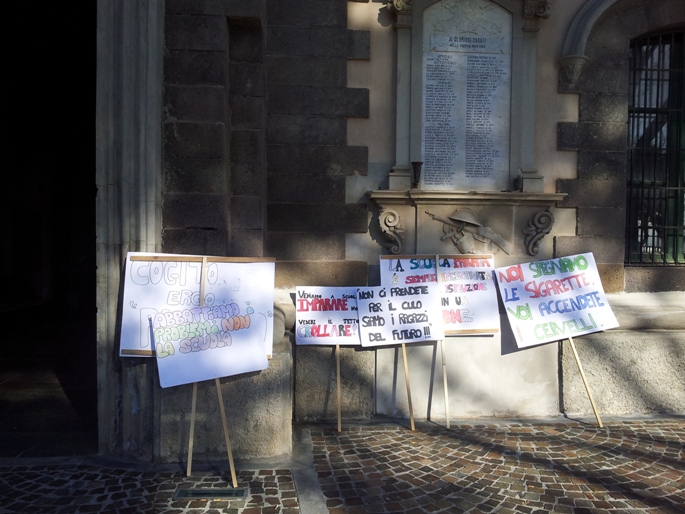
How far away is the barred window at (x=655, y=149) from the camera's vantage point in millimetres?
5613

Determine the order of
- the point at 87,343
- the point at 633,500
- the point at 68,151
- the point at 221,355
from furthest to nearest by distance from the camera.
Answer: the point at 68,151, the point at 87,343, the point at 221,355, the point at 633,500

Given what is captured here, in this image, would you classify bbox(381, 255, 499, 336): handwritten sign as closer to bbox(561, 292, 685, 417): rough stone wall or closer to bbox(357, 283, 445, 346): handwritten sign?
bbox(357, 283, 445, 346): handwritten sign

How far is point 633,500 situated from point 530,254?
7.99 ft

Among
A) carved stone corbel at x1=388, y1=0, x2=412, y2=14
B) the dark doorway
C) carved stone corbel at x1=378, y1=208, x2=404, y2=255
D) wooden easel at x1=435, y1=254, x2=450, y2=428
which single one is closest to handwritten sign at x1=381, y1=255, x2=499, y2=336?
wooden easel at x1=435, y1=254, x2=450, y2=428

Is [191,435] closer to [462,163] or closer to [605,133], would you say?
[462,163]

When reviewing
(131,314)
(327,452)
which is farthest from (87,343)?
(327,452)

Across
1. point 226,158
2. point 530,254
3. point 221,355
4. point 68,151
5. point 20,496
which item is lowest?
point 20,496

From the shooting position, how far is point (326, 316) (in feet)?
15.6

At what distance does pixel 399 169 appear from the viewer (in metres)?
5.13

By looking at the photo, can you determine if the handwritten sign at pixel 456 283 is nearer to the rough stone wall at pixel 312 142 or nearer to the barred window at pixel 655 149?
the rough stone wall at pixel 312 142

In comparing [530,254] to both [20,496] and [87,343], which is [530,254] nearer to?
[20,496]

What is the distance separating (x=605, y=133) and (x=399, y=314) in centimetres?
283

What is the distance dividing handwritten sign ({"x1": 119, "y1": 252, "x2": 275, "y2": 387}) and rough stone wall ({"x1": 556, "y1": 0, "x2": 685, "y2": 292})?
320 centimetres

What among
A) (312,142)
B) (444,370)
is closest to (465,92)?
(312,142)
